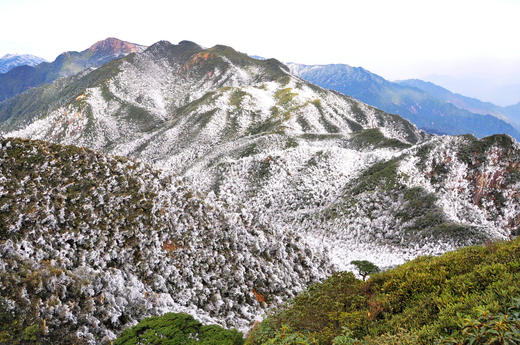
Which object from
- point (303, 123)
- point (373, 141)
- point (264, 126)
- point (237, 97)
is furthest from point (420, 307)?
point (237, 97)

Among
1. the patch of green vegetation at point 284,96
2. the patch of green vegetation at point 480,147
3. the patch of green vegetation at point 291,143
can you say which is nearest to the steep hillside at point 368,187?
the patch of green vegetation at point 480,147

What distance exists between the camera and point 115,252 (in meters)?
19.5

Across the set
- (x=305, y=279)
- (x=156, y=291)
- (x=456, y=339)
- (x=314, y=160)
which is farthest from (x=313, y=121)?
(x=456, y=339)

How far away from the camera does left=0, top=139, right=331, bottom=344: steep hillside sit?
1434cm

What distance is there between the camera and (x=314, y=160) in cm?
6588

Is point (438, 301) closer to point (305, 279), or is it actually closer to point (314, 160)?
point (305, 279)

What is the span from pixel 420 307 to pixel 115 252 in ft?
60.5

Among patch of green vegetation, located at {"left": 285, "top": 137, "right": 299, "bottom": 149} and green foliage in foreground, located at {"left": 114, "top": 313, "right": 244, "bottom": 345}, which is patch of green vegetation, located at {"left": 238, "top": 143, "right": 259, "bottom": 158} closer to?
patch of green vegetation, located at {"left": 285, "top": 137, "right": 299, "bottom": 149}

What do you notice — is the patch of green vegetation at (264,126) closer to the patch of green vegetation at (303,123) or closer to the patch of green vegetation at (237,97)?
the patch of green vegetation at (303,123)

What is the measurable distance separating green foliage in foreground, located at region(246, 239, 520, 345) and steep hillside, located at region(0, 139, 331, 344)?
9212mm

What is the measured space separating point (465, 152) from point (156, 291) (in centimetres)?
5524

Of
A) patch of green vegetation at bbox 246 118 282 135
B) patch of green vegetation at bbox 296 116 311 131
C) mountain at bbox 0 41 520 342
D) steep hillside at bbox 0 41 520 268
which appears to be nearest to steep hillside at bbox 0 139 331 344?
mountain at bbox 0 41 520 342

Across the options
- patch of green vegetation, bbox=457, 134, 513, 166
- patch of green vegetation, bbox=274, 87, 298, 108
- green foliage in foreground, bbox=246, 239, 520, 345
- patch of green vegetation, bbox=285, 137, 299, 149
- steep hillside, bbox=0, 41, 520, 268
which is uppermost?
patch of green vegetation, bbox=274, 87, 298, 108

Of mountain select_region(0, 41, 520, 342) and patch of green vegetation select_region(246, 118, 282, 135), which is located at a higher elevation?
patch of green vegetation select_region(246, 118, 282, 135)
